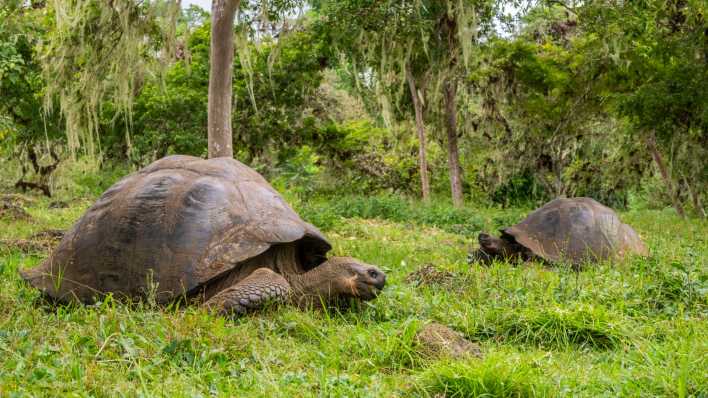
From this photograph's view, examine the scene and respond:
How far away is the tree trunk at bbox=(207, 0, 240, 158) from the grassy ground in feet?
11.4

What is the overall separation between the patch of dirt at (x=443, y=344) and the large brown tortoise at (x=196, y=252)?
0.64 m

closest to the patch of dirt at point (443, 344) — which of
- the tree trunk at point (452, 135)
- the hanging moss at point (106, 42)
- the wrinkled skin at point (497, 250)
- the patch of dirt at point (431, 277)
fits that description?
the patch of dirt at point (431, 277)

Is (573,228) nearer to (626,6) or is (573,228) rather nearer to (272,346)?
(272,346)

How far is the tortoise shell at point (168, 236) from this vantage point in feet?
12.2

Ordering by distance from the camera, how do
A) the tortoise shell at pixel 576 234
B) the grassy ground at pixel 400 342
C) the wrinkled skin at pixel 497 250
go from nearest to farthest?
the grassy ground at pixel 400 342, the tortoise shell at pixel 576 234, the wrinkled skin at pixel 497 250

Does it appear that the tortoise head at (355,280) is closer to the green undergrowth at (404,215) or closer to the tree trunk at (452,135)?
the green undergrowth at (404,215)

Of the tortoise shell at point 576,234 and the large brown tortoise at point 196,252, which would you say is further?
the tortoise shell at point 576,234

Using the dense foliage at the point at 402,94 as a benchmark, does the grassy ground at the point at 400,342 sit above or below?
below

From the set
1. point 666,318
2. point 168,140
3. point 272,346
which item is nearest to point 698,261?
point 666,318

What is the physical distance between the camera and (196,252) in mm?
3723

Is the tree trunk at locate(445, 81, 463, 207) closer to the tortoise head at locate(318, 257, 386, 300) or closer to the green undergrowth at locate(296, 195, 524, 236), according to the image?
the green undergrowth at locate(296, 195, 524, 236)

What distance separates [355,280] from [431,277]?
119cm

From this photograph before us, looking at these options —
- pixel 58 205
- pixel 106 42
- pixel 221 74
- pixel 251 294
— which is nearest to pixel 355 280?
pixel 251 294

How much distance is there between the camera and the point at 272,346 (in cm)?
312
